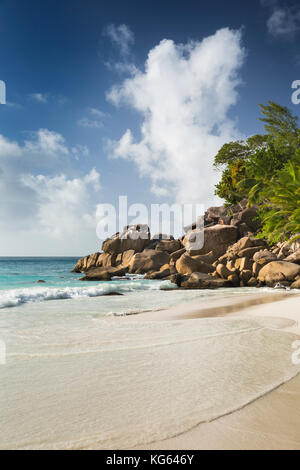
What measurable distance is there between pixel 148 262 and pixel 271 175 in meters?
13.9

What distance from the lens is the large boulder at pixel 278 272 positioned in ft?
54.3

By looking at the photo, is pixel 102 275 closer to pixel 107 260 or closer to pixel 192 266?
pixel 107 260

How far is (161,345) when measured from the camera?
4.14 m

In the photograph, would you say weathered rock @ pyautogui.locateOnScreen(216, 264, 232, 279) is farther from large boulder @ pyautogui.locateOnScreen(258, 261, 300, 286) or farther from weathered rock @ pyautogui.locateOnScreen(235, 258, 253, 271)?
large boulder @ pyautogui.locateOnScreen(258, 261, 300, 286)

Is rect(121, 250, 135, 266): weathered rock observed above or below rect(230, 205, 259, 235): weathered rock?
below

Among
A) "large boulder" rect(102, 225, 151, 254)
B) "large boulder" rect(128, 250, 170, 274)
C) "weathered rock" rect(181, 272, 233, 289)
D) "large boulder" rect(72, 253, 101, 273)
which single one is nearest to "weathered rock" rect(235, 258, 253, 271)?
"weathered rock" rect(181, 272, 233, 289)

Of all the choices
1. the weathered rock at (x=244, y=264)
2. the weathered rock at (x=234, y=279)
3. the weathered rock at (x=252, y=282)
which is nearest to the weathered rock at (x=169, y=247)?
the weathered rock at (x=244, y=264)

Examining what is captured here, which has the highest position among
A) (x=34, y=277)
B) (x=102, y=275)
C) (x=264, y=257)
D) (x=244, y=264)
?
(x=264, y=257)

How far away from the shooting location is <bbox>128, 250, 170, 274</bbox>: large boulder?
2823 centimetres

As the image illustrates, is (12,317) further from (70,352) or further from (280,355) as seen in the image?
(280,355)

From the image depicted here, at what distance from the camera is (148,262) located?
28547mm

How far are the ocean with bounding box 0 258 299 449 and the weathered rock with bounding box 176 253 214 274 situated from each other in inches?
643

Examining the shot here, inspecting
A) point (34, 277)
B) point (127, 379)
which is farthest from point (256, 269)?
point (34, 277)

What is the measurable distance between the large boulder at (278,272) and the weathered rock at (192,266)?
4761mm
